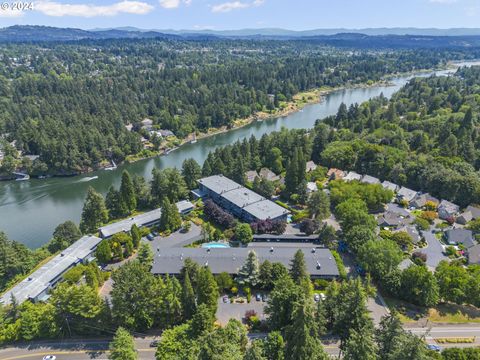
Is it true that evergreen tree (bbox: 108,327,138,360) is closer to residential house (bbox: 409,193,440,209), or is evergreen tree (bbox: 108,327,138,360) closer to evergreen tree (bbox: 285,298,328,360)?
evergreen tree (bbox: 285,298,328,360)

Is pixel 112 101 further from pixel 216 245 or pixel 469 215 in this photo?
pixel 469 215

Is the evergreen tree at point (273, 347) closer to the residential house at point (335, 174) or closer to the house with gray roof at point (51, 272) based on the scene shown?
the house with gray roof at point (51, 272)

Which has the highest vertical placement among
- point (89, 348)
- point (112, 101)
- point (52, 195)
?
point (112, 101)

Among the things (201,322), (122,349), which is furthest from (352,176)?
(122,349)

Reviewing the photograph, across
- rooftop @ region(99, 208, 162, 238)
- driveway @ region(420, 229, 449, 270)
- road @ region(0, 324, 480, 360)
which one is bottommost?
road @ region(0, 324, 480, 360)

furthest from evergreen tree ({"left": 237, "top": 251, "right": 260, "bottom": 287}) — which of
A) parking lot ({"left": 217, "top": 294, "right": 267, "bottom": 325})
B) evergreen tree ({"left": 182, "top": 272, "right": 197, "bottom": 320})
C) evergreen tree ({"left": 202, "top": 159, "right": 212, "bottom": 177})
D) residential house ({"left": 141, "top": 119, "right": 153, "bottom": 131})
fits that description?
residential house ({"left": 141, "top": 119, "right": 153, "bottom": 131})
